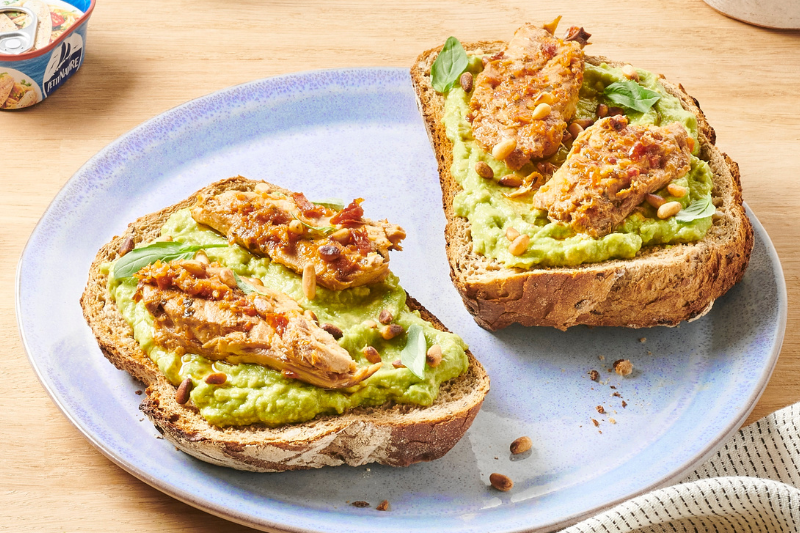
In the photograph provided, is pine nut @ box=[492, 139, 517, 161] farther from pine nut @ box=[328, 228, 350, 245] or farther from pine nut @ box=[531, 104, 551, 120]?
pine nut @ box=[328, 228, 350, 245]

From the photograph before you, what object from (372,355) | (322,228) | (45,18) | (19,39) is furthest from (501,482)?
(45,18)

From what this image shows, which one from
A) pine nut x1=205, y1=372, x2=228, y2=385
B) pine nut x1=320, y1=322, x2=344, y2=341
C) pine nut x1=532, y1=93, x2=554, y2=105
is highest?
pine nut x1=532, y1=93, x2=554, y2=105

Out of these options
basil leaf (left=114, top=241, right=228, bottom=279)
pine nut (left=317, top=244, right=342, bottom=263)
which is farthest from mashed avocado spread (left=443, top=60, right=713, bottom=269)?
basil leaf (left=114, top=241, right=228, bottom=279)

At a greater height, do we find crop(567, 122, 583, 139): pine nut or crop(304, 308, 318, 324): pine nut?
crop(567, 122, 583, 139): pine nut

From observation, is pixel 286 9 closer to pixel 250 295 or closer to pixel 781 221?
pixel 250 295

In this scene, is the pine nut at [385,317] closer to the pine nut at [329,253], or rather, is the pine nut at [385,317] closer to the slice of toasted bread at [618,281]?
the pine nut at [329,253]

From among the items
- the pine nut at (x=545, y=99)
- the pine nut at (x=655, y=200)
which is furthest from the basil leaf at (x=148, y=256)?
the pine nut at (x=655, y=200)

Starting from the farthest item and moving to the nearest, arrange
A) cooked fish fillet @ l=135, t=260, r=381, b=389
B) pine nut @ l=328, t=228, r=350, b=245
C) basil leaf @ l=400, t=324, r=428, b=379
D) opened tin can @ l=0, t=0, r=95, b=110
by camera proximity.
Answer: opened tin can @ l=0, t=0, r=95, b=110
pine nut @ l=328, t=228, r=350, b=245
basil leaf @ l=400, t=324, r=428, b=379
cooked fish fillet @ l=135, t=260, r=381, b=389

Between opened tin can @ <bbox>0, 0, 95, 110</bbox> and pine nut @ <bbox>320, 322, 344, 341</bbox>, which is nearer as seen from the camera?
pine nut @ <bbox>320, 322, 344, 341</bbox>
